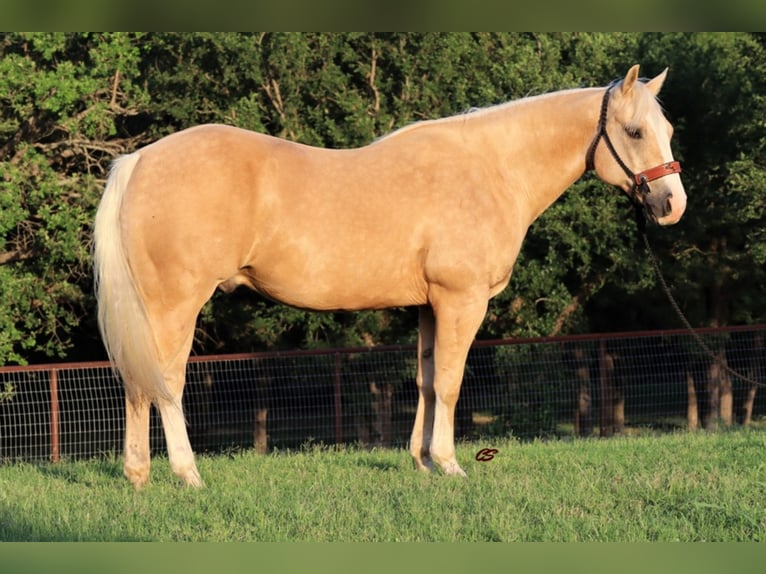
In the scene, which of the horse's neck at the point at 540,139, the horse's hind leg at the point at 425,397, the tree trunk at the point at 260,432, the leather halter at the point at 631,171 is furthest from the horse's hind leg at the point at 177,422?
the tree trunk at the point at 260,432

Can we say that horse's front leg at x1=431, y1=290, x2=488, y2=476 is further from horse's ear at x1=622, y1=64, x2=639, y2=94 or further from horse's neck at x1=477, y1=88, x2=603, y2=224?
horse's ear at x1=622, y1=64, x2=639, y2=94

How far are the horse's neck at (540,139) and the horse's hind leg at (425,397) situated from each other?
107 centimetres

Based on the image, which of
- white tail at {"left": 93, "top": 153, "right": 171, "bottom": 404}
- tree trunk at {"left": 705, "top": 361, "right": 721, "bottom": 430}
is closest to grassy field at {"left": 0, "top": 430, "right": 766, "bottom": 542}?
white tail at {"left": 93, "top": 153, "right": 171, "bottom": 404}

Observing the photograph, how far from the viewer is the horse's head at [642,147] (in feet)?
21.3

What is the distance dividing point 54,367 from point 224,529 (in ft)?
23.2

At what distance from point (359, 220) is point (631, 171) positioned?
1875 millimetres

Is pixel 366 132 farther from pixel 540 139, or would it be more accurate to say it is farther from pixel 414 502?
pixel 414 502

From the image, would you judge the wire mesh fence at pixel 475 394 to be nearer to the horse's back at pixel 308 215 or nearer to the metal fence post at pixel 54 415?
the metal fence post at pixel 54 415

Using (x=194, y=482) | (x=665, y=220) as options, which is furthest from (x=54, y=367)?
(x=665, y=220)

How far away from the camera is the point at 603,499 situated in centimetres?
538

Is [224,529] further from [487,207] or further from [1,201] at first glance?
[1,201]

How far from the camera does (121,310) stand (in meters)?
5.86

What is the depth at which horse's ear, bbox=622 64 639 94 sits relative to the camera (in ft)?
20.9

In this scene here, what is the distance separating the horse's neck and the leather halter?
59mm
